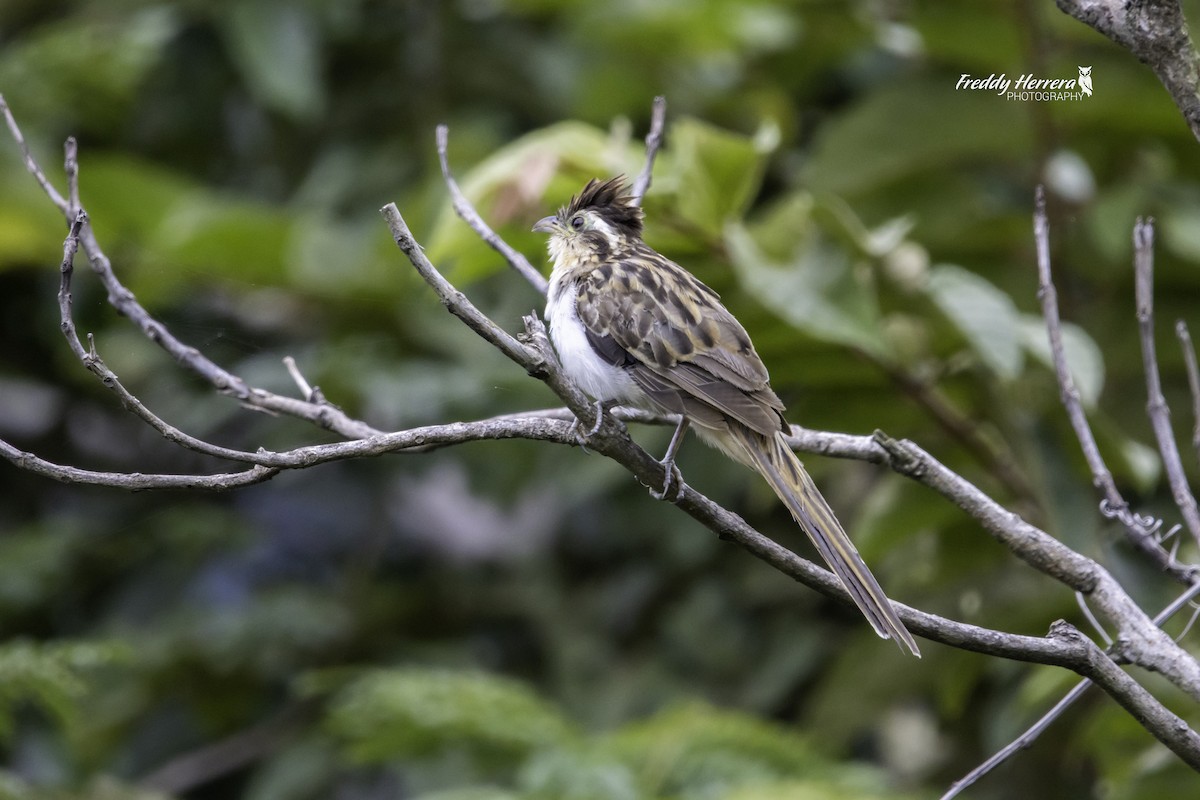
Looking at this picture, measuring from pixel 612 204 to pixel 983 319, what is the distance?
42.8 inches

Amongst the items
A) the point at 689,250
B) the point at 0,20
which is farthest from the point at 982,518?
the point at 0,20

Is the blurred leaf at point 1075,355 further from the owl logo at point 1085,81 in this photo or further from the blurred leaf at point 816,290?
the owl logo at point 1085,81

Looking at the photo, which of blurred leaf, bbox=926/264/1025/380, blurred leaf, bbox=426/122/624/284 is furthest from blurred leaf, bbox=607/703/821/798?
blurred leaf, bbox=426/122/624/284

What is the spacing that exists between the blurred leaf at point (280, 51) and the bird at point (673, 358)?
2344 millimetres

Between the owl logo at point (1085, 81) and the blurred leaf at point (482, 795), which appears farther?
the owl logo at point (1085, 81)

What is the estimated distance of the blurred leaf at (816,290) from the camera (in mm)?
3615

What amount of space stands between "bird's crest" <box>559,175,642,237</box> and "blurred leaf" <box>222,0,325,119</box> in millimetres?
2198

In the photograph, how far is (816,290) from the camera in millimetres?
3760

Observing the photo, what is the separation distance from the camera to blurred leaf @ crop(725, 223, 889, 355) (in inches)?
142

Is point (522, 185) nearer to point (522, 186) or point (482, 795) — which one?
point (522, 186)

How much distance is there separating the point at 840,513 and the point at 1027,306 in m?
1.24

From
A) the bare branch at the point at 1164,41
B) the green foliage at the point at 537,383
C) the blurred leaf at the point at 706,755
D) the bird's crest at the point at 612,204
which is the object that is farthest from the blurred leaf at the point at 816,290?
the bare branch at the point at 1164,41

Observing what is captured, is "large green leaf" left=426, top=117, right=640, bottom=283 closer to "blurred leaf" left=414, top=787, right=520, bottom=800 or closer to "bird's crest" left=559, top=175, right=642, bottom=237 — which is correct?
"bird's crest" left=559, top=175, right=642, bottom=237

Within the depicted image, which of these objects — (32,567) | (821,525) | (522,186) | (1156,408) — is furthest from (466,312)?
(32,567)
